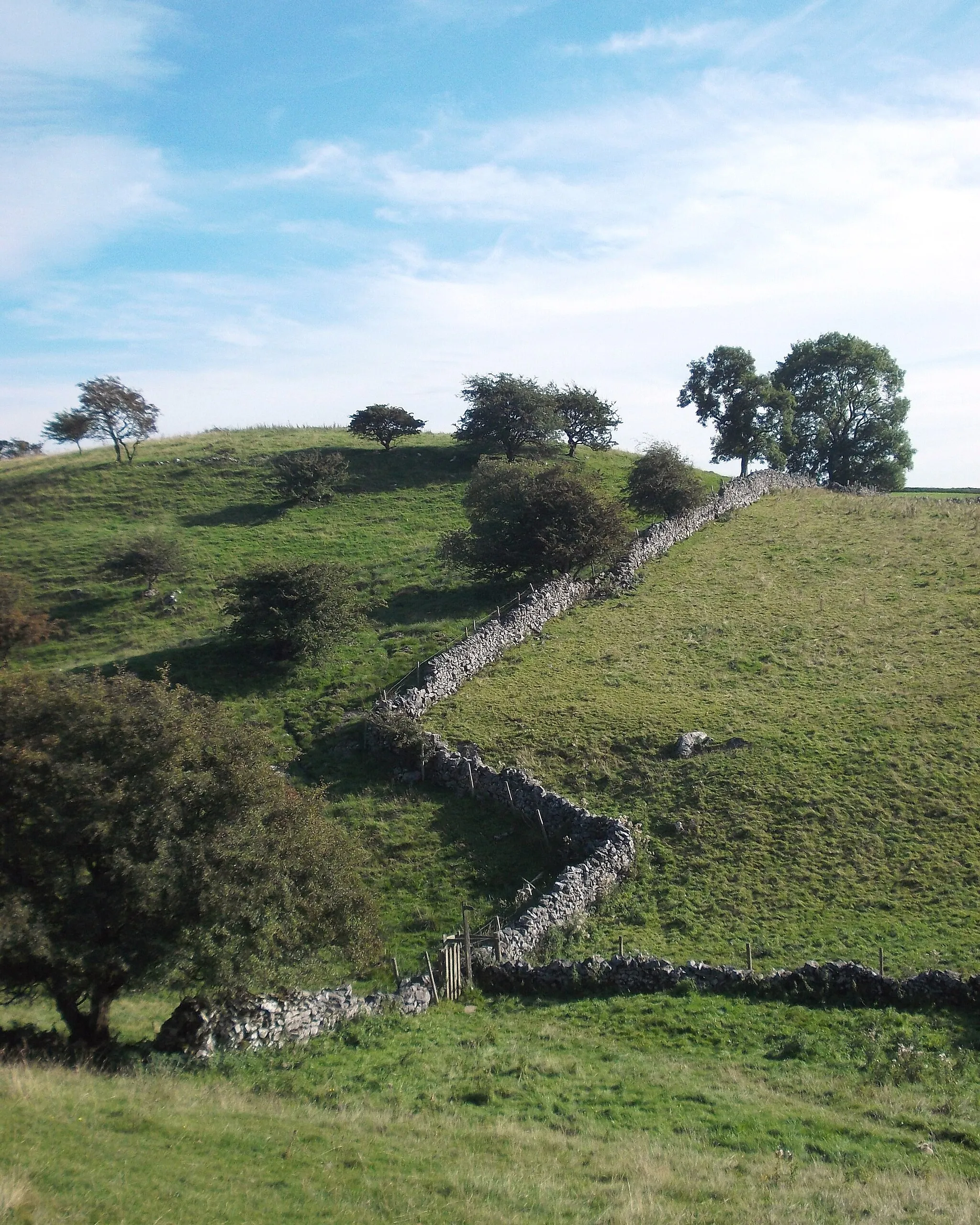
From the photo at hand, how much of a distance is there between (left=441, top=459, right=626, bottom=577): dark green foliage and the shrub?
17587mm

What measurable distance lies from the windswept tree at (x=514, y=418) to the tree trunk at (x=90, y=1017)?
49.9 metres

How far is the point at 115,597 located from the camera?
46094 mm

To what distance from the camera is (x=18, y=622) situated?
3988 centimetres

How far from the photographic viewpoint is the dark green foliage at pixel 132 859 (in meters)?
15.3

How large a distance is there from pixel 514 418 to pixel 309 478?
45.8ft

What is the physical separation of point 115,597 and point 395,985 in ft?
105

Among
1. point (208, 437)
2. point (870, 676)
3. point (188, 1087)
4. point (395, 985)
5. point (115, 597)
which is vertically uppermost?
point (208, 437)

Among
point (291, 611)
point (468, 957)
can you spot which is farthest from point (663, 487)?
point (468, 957)

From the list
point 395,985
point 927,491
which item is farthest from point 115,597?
point 927,491

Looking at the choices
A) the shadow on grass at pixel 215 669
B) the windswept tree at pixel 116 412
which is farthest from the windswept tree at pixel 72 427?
the shadow on grass at pixel 215 669

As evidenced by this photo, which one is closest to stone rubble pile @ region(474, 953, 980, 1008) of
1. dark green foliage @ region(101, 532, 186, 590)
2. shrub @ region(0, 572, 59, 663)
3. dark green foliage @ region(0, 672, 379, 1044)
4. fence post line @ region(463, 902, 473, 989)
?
fence post line @ region(463, 902, 473, 989)

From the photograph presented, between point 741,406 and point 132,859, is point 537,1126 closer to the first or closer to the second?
point 132,859

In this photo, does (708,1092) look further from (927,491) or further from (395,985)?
(927,491)

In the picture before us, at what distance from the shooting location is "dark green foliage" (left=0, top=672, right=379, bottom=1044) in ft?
50.3
